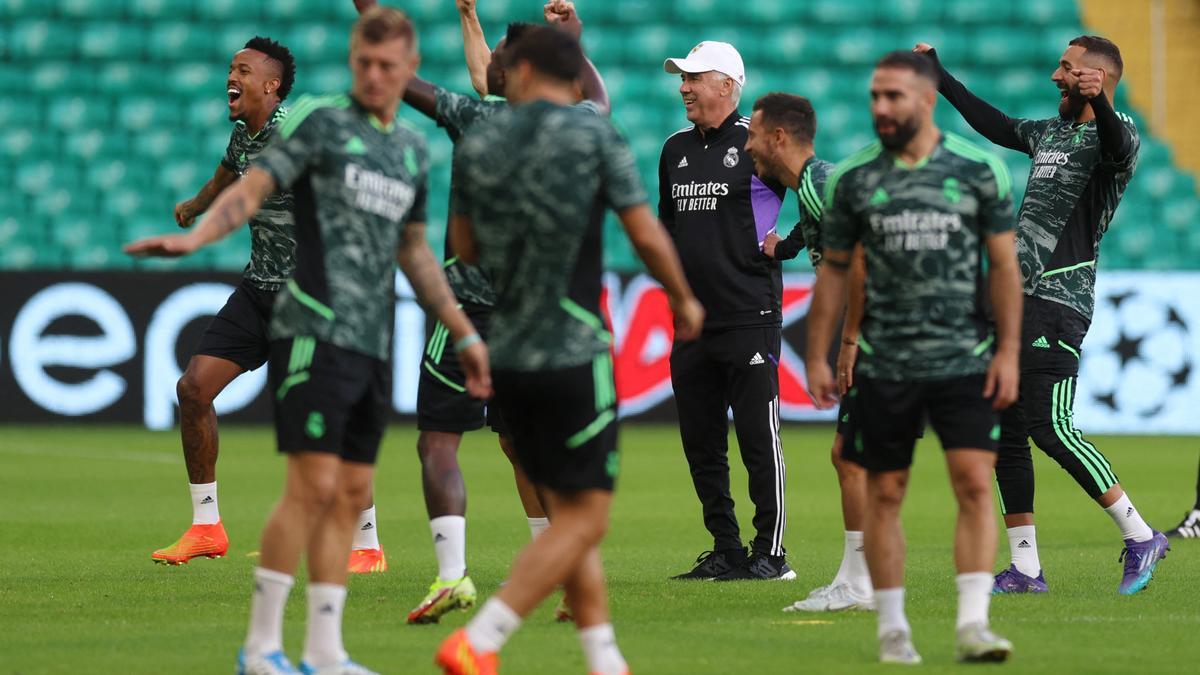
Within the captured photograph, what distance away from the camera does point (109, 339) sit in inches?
698

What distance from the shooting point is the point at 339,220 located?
577 cm

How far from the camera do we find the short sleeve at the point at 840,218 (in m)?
6.30

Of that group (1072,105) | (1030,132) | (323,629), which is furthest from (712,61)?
(323,629)

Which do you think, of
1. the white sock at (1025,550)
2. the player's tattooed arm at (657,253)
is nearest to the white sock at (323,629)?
the player's tattooed arm at (657,253)

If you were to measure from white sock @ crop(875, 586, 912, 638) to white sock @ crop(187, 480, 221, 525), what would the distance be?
4.08m

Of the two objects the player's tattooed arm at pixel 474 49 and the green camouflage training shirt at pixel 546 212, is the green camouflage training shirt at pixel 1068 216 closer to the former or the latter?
the player's tattooed arm at pixel 474 49

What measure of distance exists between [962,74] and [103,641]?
56.7ft

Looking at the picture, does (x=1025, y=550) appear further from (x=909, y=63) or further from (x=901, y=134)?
(x=909, y=63)

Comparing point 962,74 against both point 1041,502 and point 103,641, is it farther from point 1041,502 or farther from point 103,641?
point 103,641

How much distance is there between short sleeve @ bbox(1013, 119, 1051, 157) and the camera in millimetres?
8812

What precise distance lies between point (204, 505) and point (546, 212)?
429cm

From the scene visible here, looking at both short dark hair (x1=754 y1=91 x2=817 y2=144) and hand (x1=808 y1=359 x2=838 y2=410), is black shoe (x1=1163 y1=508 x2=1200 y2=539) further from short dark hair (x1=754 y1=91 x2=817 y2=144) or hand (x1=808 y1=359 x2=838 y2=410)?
hand (x1=808 y1=359 x2=838 y2=410)

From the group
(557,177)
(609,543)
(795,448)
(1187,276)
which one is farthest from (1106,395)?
(557,177)

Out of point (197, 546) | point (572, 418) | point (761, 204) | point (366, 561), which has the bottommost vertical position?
point (366, 561)
